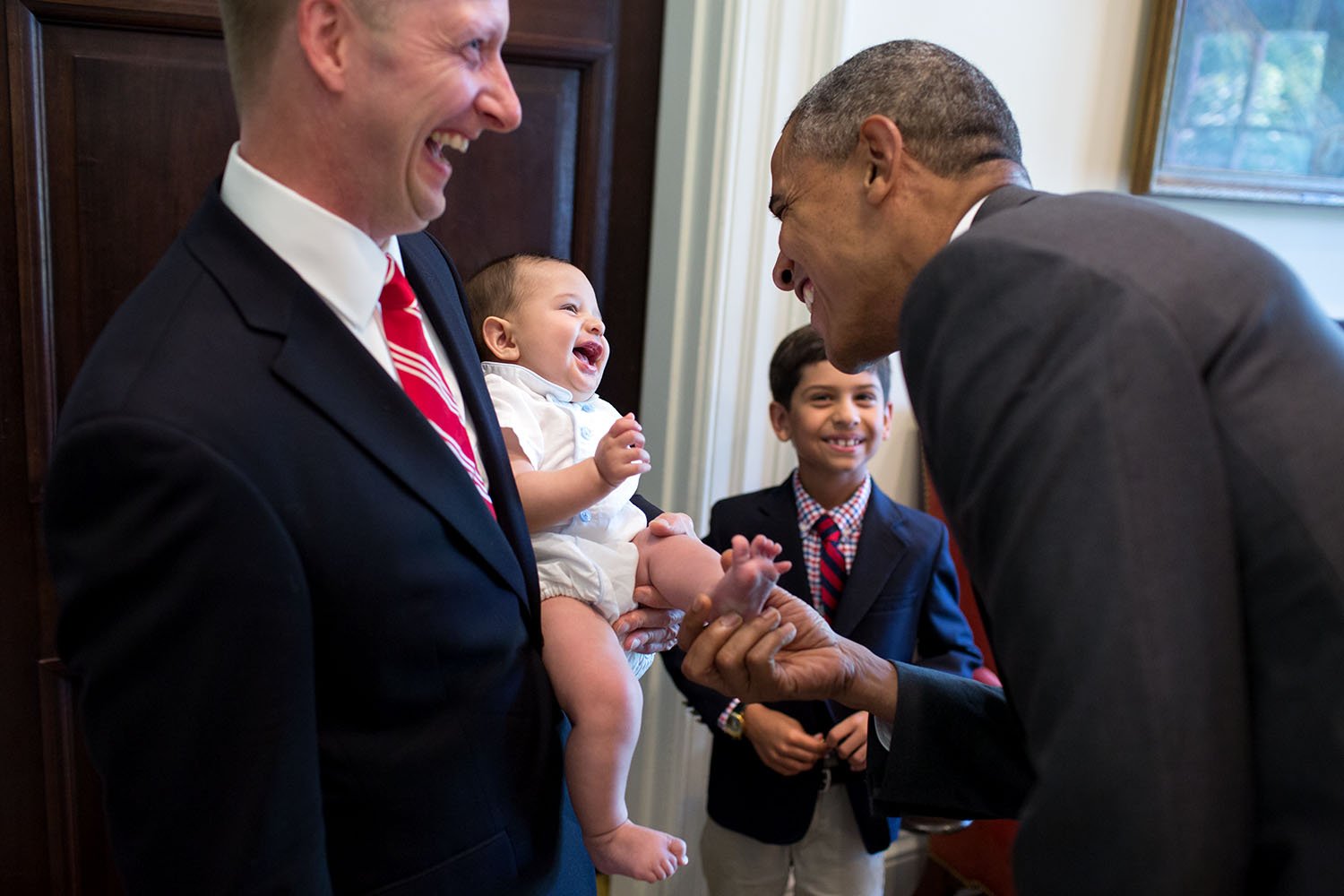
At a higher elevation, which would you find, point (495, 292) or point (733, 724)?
point (495, 292)

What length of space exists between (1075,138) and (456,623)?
2349 millimetres

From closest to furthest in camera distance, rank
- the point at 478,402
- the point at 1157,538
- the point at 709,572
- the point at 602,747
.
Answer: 1. the point at 1157,538
2. the point at 478,402
3. the point at 602,747
4. the point at 709,572

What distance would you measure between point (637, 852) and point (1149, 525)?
2.70 ft

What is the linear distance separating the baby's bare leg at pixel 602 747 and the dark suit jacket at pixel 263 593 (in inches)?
10.2

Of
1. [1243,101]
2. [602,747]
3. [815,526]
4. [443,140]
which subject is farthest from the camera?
[1243,101]

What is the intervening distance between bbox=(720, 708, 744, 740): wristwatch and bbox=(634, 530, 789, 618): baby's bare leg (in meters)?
0.71

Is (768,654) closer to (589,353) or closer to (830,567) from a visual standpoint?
(589,353)

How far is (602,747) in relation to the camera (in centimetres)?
141

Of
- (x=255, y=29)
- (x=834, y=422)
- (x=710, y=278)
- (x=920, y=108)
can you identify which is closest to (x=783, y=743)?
(x=834, y=422)

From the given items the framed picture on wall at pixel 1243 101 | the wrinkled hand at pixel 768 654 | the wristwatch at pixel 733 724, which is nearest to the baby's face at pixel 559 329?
the wrinkled hand at pixel 768 654

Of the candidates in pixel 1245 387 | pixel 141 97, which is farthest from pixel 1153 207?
pixel 141 97

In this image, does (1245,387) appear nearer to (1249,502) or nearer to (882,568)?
(1249,502)

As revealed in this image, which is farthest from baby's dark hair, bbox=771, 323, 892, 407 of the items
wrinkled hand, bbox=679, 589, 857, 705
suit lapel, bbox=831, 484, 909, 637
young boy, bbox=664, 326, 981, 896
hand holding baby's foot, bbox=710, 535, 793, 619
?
hand holding baby's foot, bbox=710, 535, 793, 619

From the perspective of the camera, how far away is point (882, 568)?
7.48ft
